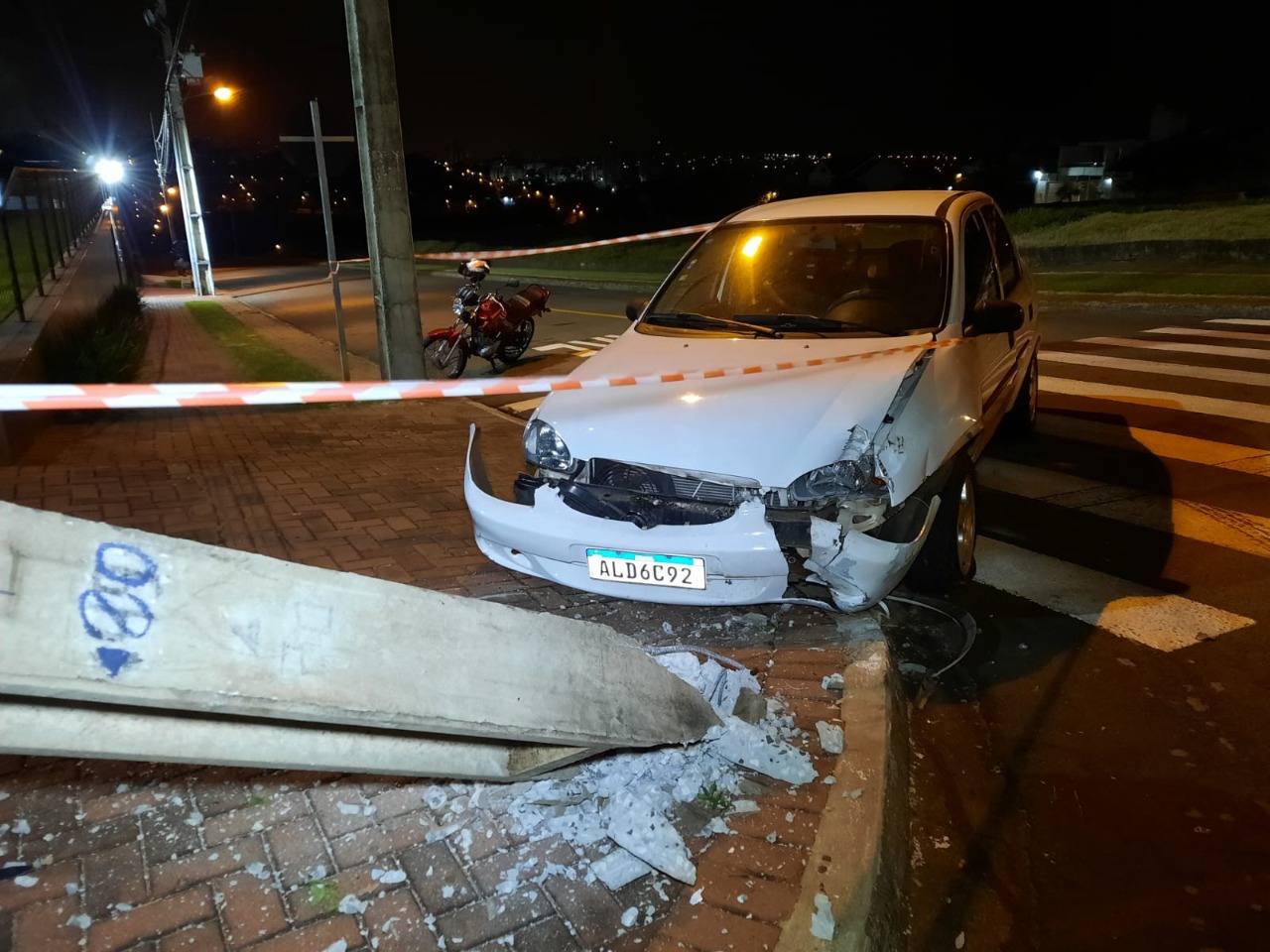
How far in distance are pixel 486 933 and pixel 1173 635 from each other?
11.1ft

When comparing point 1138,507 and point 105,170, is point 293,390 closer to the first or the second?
point 1138,507

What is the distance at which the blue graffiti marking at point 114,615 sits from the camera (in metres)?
1.89

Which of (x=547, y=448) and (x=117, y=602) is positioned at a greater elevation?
(x=117, y=602)

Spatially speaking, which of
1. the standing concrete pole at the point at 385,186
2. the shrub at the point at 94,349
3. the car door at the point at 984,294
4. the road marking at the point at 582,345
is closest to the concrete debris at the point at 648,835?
the car door at the point at 984,294

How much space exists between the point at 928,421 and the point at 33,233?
35.5 feet

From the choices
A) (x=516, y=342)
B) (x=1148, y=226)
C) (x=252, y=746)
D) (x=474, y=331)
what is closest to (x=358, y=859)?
(x=252, y=746)

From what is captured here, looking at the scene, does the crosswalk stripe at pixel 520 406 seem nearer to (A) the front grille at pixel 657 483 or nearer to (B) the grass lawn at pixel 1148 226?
(A) the front grille at pixel 657 483

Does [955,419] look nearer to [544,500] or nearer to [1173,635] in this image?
[1173,635]

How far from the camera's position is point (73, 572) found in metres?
1.90

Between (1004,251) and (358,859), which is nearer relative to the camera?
(358,859)

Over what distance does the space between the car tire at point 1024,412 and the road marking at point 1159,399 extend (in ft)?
5.34

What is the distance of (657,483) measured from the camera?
12.5 feet

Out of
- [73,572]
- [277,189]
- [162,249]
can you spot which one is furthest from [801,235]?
[277,189]

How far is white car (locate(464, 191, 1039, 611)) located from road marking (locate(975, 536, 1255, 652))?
1.05 feet
